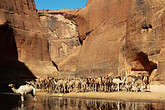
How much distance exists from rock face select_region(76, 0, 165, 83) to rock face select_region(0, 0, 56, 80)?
1024cm

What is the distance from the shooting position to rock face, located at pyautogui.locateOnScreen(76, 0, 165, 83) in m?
33.2

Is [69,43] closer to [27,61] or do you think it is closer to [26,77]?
[27,61]

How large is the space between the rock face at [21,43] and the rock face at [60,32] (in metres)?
22.2

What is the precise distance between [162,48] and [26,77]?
27.8 metres

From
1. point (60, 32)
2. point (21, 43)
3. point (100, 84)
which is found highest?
point (60, 32)

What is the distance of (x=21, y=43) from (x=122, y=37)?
2279 centimetres

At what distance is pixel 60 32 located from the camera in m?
96.2

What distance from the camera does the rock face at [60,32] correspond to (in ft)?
289

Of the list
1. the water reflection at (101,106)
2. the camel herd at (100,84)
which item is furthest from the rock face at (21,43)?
the water reflection at (101,106)

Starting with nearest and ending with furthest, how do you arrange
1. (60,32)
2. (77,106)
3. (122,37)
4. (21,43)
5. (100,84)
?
(77,106) → (100,84) → (122,37) → (21,43) → (60,32)

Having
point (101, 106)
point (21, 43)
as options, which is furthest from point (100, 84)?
point (21, 43)

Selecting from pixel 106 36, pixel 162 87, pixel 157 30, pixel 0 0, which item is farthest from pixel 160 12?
pixel 0 0

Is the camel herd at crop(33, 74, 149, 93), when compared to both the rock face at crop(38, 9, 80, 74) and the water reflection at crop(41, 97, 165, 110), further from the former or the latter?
the rock face at crop(38, 9, 80, 74)

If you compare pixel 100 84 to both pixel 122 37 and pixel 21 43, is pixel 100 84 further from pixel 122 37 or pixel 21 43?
pixel 21 43
